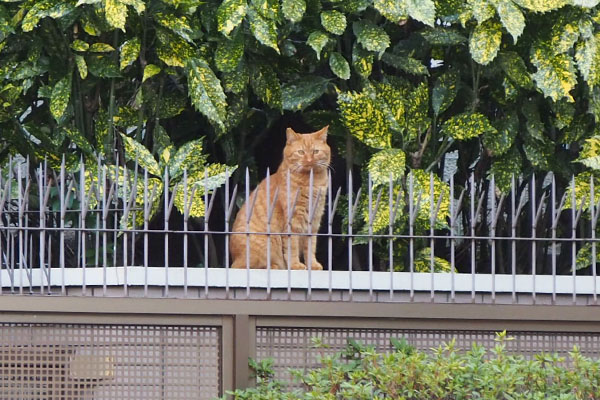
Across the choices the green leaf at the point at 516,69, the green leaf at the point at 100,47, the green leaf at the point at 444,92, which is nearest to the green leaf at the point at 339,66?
the green leaf at the point at 444,92

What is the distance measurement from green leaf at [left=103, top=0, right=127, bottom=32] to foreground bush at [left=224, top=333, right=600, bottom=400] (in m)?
2.32

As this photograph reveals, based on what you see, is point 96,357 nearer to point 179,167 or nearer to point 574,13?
point 179,167

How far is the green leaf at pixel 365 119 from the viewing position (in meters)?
6.74

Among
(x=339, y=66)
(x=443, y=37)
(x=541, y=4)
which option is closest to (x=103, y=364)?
(x=339, y=66)

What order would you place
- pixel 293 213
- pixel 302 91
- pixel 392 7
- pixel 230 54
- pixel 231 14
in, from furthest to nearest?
pixel 302 91
pixel 230 54
pixel 392 7
pixel 231 14
pixel 293 213

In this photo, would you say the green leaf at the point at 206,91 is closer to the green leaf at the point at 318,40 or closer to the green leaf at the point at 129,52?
the green leaf at the point at 129,52

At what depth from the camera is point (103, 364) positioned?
198 inches

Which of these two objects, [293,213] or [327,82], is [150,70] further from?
[293,213]

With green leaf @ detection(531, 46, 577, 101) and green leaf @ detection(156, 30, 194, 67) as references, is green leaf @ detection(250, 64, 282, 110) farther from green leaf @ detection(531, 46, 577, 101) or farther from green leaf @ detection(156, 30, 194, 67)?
green leaf @ detection(531, 46, 577, 101)

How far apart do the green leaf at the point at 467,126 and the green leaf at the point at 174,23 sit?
169 centimetres

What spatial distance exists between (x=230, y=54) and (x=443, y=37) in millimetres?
1343

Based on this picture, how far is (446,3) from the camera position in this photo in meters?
6.78

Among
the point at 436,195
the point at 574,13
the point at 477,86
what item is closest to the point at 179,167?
the point at 436,195

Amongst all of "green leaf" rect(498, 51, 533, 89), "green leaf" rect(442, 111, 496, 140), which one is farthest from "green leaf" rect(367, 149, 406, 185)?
"green leaf" rect(498, 51, 533, 89)
